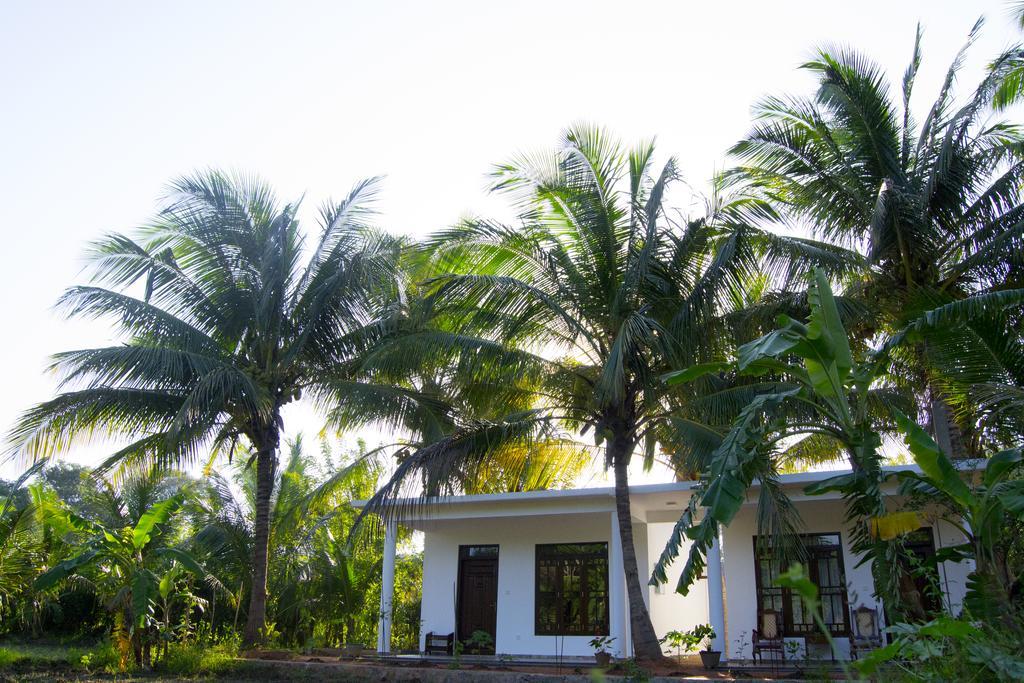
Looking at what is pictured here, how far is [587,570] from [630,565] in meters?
3.50

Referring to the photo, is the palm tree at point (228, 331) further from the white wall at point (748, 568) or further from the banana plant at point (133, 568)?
the white wall at point (748, 568)

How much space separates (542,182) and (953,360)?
607 centimetres

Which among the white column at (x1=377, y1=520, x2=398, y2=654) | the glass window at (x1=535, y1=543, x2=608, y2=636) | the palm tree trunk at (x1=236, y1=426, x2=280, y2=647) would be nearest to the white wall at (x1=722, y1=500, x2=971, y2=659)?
the glass window at (x1=535, y1=543, x2=608, y2=636)

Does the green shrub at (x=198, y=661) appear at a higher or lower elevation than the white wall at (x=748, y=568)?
lower

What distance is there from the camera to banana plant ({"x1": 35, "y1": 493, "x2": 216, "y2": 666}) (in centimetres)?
1311

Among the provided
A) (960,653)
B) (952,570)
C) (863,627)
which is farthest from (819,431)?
(952,570)

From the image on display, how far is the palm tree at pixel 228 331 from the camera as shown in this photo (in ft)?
45.1

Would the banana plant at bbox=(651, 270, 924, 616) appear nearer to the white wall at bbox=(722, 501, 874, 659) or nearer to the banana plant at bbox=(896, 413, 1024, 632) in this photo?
the banana plant at bbox=(896, 413, 1024, 632)

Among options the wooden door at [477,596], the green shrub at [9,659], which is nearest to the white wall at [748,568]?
the wooden door at [477,596]

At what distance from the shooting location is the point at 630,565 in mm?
12047

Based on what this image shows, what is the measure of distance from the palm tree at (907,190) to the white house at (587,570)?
8.86 ft

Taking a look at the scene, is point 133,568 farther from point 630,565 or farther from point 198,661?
point 630,565

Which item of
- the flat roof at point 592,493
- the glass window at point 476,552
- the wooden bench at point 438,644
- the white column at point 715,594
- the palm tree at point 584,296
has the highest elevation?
the palm tree at point 584,296

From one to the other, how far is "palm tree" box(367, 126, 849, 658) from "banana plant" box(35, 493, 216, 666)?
3836 millimetres
